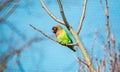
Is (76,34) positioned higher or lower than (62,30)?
higher

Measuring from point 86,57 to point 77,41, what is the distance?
64 mm

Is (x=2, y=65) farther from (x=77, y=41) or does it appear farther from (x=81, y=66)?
(x=77, y=41)

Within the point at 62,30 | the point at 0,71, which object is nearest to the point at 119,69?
the point at 0,71

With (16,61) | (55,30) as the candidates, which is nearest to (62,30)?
(55,30)

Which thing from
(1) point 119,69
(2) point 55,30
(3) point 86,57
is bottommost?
(2) point 55,30

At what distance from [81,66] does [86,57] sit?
A: 2.65 ft

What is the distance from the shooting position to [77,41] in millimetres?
929

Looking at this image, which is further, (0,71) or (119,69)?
(0,71)

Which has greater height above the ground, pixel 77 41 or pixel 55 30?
pixel 77 41

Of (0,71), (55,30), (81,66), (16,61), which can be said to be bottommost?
(16,61)

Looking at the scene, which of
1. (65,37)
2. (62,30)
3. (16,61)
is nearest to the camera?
(65,37)

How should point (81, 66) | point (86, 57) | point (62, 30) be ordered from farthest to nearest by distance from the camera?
1. point (62, 30)
2. point (81, 66)
3. point (86, 57)

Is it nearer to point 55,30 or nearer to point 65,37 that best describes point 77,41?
point 65,37

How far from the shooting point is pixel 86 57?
914 mm
